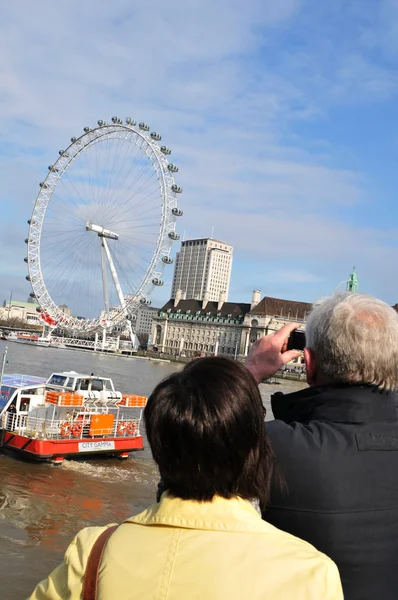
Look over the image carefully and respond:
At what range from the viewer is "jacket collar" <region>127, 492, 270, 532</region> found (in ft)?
4.53

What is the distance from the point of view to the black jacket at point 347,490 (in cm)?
175

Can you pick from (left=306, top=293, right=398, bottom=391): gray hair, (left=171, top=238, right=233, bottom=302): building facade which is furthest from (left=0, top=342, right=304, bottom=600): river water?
(left=171, top=238, right=233, bottom=302): building facade

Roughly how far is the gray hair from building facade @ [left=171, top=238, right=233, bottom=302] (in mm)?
150783

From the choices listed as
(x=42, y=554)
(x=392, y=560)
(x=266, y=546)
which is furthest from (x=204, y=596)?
(x=42, y=554)

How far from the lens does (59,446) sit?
47.3 feet

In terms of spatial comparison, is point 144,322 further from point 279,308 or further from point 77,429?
point 77,429

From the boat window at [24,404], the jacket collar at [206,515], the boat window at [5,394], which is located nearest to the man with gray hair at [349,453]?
the jacket collar at [206,515]

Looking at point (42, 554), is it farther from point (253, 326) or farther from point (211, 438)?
point (253, 326)

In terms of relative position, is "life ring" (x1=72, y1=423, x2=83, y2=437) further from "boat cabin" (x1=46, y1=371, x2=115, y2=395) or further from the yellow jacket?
the yellow jacket

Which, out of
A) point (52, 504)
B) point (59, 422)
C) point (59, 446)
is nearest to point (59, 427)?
point (59, 422)

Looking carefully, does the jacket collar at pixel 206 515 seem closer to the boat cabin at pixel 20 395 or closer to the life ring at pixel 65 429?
the life ring at pixel 65 429

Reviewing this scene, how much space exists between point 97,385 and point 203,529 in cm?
1804

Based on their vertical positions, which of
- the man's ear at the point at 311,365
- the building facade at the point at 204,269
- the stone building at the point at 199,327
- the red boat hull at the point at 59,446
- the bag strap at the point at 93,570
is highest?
the building facade at the point at 204,269

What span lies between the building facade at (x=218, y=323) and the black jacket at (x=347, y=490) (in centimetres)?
11288
